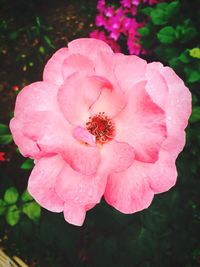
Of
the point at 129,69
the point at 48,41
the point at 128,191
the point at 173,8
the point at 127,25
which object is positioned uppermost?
the point at 129,69

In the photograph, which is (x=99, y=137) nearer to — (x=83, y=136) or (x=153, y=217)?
(x=83, y=136)

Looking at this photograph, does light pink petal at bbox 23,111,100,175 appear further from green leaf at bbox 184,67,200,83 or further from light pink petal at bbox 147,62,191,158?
green leaf at bbox 184,67,200,83

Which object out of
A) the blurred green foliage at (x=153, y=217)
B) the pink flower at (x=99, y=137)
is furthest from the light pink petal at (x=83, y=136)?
the blurred green foliage at (x=153, y=217)

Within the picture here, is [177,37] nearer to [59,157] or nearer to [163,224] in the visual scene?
[163,224]

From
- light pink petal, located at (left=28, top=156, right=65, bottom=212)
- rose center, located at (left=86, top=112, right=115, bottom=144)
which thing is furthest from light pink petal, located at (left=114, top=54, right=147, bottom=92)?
light pink petal, located at (left=28, top=156, right=65, bottom=212)

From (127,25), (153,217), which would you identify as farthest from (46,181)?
(127,25)

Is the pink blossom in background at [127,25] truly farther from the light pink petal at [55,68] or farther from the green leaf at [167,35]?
the light pink petal at [55,68]

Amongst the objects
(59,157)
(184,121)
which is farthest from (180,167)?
(59,157)
